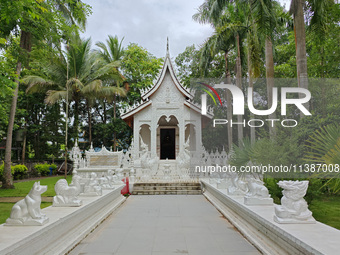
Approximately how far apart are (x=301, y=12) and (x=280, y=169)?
21.5ft

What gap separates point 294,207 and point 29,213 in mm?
3713

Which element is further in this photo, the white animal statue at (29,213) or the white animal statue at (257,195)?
the white animal statue at (257,195)

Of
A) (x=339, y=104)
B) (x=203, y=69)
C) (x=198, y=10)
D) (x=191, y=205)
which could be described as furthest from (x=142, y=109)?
(x=339, y=104)

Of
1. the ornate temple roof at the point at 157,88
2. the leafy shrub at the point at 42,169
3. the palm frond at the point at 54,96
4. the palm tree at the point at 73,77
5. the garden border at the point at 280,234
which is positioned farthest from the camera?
the palm tree at the point at 73,77

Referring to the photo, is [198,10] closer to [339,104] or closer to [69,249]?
[339,104]

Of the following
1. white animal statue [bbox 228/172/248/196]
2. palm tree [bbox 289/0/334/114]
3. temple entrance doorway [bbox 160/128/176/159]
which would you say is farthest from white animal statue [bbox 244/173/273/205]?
temple entrance doorway [bbox 160/128/176/159]

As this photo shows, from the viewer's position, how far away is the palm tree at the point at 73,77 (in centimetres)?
2172

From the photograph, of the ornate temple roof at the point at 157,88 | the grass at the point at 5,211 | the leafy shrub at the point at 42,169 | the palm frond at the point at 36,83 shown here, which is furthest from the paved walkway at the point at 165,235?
the palm frond at the point at 36,83

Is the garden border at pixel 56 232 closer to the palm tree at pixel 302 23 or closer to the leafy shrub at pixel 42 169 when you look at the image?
the palm tree at pixel 302 23

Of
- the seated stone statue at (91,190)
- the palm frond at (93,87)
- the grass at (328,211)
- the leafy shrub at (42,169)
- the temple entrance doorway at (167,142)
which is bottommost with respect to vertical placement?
the grass at (328,211)


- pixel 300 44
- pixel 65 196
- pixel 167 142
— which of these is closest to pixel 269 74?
pixel 300 44

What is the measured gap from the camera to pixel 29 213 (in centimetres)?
393

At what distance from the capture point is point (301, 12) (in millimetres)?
9883

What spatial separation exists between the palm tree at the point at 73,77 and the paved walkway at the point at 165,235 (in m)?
15.6
